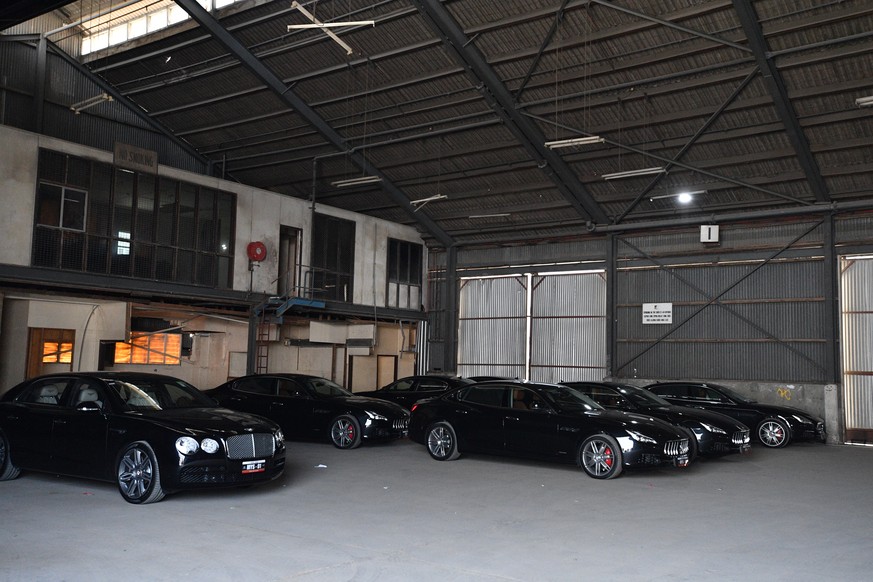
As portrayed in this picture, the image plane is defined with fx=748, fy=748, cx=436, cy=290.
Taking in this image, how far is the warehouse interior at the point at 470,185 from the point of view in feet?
52.8

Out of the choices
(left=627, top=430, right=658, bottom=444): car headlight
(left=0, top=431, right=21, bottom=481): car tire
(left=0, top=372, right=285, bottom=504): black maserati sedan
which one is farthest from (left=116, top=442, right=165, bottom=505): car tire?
(left=627, top=430, right=658, bottom=444): car headlight

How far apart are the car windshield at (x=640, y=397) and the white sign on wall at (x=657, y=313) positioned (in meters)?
6.78

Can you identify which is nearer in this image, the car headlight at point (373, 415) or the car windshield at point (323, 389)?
the car headlight at point (373, 415)

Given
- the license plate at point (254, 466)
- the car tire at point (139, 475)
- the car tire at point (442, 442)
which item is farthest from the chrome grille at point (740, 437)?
the car tire at point (139, 475)

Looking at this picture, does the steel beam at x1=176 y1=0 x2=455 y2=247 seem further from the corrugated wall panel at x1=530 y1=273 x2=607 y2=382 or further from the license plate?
the license plate

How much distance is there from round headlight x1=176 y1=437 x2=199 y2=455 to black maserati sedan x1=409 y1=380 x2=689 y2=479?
4996 mm

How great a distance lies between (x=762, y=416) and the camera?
15641 mm

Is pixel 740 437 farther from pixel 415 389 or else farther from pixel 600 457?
pixel 415 389

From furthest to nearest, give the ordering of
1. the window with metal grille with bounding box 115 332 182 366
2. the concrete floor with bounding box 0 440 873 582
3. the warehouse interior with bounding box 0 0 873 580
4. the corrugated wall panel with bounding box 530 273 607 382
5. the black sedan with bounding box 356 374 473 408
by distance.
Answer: the corrugated wall panel with bounding box 530 273 607 382, the window with metal grille with bounding box 115 332 182 366, the black sedan with bounding box 356 374 473 408, the warehouse interior with bounding box 0 0 873 580, the concrete floor with bounding box 0 440 873 582

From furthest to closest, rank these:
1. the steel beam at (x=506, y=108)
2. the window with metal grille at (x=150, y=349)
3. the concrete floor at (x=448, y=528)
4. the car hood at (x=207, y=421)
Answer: the window with metal grille at (x=150, y=349), the steel beam at (x=506, y=108), the car hood at (x=207, y=421), the concrete floor at (x=448, y=528)

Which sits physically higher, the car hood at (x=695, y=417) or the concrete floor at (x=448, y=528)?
the car hood at (x=695, y=417)

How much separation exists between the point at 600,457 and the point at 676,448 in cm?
109

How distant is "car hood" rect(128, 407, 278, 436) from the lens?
811 centimetres

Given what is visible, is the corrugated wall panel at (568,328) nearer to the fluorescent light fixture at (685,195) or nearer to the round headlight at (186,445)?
the fluorescent light fixture at (685,195)
